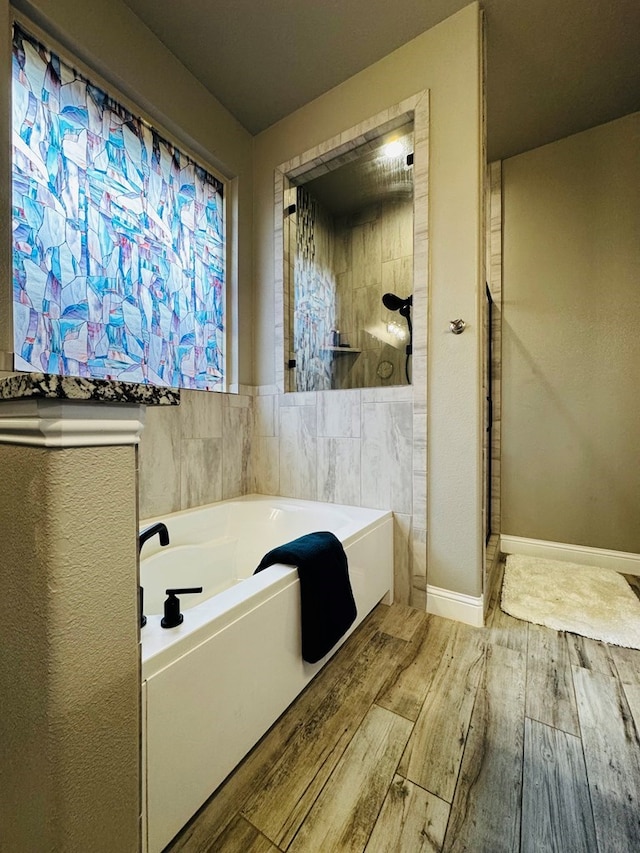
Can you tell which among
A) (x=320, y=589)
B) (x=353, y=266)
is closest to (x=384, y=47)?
(x=353, y=266)

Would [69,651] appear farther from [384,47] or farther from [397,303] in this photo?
[384,47]

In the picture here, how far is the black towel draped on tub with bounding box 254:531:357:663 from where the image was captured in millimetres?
1217

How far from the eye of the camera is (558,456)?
8.37 feet

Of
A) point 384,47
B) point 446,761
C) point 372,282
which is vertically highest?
point 384,47

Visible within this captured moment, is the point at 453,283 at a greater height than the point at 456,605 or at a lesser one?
greater

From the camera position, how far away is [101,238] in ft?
5.74

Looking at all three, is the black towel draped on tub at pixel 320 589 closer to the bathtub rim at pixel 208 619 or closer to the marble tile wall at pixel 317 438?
the bathtub rim at pixel 208 619

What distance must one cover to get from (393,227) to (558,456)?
1.93 meters

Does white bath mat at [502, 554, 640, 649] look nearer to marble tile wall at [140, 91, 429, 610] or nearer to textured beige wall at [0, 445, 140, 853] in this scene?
marble tile wall at [140, 91, 429, 610]

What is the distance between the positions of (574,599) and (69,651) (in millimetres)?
2372

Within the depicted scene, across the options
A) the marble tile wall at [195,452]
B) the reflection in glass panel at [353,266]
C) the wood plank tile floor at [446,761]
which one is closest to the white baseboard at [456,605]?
the wood plank tile floor at [446,761]

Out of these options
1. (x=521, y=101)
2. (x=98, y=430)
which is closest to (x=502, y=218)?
(x=521, y=101)

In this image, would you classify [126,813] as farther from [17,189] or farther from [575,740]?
[17,189]

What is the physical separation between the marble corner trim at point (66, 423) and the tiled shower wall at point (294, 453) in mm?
1404
